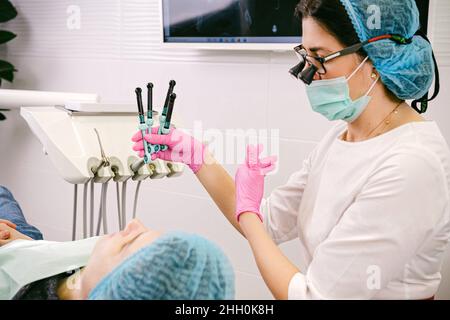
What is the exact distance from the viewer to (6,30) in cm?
254

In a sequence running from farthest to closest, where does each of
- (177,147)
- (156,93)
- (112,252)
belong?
(156,93)
(177,147)
(112,252)

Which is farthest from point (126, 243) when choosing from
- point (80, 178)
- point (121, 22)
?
point (121, 22)

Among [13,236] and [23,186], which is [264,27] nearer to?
[13,236]

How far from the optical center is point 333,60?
121cm

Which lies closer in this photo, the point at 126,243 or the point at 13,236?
the point at 126,243

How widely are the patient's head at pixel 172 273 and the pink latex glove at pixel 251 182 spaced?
1.20 feet

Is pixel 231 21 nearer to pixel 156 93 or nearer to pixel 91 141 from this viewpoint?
pixel 156 93

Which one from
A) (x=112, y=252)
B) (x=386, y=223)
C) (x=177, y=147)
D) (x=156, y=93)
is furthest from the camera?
(x=156, y=93)

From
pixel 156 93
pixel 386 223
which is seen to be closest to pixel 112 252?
pixel 386 223

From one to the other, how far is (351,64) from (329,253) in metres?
0.41

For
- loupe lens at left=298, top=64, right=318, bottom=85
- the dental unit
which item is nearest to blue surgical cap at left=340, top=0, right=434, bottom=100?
loupe lens at left=298, top=64, right=318, bottom=85

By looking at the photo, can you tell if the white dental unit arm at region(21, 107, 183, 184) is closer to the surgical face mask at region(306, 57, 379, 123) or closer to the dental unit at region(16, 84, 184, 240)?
the dental unit at region(16, 84, 184, 240)

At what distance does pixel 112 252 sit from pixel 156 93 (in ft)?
4.23

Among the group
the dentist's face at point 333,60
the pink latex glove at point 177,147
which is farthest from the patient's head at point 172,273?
the dentist's face at point 333,60
